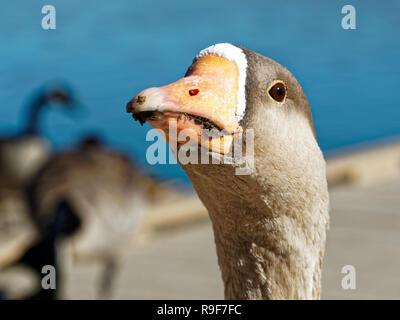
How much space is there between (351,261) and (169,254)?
5.25 feet

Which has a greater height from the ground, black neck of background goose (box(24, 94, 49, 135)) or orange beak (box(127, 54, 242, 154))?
black neck of background goose (box(24, 94, 49, 135))

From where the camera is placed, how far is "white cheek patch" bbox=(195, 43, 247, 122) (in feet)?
5.37

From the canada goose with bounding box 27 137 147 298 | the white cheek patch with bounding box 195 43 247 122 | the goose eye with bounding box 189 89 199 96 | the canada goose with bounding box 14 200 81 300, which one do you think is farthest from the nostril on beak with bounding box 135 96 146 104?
the canada goose with bounding box 27 137 147 298

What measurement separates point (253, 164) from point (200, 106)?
0.93ft

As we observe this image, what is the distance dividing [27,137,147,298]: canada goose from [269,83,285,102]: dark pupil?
366cm

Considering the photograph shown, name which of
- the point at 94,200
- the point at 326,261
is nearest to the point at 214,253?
the point at 326,261

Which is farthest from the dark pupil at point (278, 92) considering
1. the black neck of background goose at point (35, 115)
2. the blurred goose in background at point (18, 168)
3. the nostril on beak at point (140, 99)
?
the black neck of background goose at point (35, 115)

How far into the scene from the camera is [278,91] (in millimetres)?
1785

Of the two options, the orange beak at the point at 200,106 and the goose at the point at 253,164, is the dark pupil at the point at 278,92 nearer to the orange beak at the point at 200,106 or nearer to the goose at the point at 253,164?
the goose at the point at 253,164

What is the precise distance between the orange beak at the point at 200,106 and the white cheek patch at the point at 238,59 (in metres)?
0.01

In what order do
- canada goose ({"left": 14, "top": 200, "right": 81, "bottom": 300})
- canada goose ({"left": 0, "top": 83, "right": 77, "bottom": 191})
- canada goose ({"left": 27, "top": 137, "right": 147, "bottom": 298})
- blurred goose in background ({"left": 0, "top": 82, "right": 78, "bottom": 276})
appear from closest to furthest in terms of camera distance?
canada goose ({"left": 14, "top": 200, "right": 81, "bottom": 300})
canada goose ({"left": 27, "top": 137, "right": 147, "bottom": 298})
blurred goose in background ({"left": 0, "top": 82, "right": 78, "bottom": 276})
canada goose ({"left": 0, "top": 83, "right": 77, "bottom": 191})

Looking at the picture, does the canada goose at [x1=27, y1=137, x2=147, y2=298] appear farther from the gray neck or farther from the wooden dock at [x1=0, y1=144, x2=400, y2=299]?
the gray neck

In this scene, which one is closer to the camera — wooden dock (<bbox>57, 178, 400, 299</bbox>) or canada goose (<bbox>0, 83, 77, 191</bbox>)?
wooden dock (<bbox>57, 178, 400, 299</bbox>)
